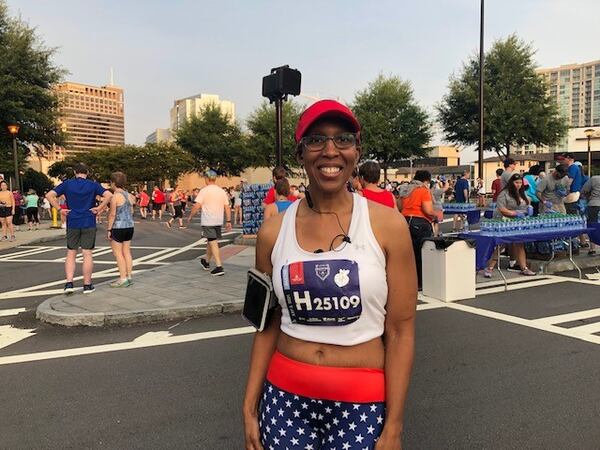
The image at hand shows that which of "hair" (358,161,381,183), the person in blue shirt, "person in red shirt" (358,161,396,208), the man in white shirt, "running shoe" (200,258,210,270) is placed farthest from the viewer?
"running shoe" (200,258,210,270)

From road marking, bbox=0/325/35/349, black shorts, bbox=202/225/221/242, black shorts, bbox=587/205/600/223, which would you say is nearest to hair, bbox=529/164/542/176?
black shorts, bbox=587/205/600/223

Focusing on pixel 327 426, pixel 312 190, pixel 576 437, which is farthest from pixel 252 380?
pixel 576 437

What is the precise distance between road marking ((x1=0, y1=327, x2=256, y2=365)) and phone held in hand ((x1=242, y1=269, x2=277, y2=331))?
13.2 ft

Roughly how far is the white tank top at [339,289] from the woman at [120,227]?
268 inches

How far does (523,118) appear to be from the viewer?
34375 millimetres

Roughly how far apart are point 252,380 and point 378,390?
49 cm

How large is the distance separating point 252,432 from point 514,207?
855cm

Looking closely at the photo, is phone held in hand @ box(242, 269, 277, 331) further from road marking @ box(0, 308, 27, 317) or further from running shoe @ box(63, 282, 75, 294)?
running shoe @ box(63, 282, 75, 294)

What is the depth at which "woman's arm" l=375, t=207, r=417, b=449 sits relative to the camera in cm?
171

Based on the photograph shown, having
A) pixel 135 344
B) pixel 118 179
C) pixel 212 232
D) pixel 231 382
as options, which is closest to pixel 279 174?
pixel 212 232

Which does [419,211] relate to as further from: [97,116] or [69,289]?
[97,116]

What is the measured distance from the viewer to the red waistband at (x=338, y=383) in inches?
66.6

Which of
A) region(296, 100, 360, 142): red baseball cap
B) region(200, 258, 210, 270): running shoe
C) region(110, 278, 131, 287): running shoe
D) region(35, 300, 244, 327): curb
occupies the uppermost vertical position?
region(296, 100, 360, 142): red baseball cap

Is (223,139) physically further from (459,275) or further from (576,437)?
(576,437)
